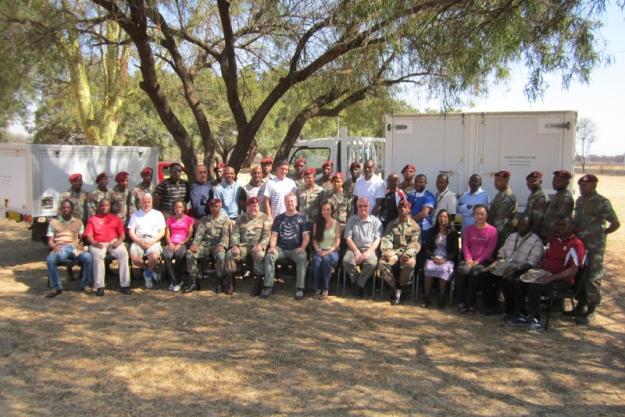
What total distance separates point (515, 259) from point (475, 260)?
1.49 ft

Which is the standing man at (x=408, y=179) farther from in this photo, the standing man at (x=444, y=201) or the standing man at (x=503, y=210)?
the standing man at (x=503, y=210)

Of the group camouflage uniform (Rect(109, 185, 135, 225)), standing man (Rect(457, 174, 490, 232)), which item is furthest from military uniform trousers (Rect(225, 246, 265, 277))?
standing man (Rect(457, 174, 490, 232))

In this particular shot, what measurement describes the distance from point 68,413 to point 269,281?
11.5ft

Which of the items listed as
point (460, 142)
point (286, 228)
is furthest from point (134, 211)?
point (460, 142)

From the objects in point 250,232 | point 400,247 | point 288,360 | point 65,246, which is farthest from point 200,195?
point 288,360

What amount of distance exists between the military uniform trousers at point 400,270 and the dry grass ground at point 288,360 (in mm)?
330

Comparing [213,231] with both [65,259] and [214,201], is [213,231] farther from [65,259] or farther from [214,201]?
[65,259]

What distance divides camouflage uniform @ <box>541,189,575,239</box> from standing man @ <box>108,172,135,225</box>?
552cm

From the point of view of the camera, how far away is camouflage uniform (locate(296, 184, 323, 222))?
25.9 feet

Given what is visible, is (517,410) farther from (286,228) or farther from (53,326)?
(53,326)

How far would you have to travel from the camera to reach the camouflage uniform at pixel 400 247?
6992 mm

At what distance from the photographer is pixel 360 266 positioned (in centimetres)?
729

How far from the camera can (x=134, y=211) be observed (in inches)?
317

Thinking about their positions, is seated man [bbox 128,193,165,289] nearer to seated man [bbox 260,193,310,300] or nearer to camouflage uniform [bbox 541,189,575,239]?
seated man [bbox 260,193,310,300]
